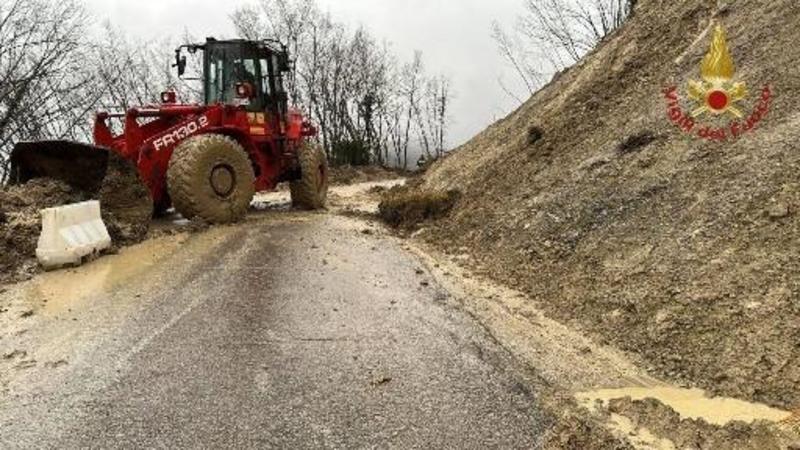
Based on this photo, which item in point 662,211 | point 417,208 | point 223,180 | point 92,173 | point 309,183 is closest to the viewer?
point 662,211

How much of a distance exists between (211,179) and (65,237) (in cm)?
313

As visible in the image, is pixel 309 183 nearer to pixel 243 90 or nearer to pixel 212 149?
pixel 243 90

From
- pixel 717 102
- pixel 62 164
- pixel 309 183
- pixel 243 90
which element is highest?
pixel 243 90

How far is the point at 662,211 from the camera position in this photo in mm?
7766

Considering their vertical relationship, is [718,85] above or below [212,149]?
above

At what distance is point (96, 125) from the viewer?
13234mm

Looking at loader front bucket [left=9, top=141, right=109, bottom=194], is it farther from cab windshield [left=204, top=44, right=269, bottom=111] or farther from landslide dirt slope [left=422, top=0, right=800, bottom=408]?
landslide dirt slope [left=422, top=0, right=800, bottom=408]

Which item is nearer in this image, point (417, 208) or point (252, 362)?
point (252, 362)

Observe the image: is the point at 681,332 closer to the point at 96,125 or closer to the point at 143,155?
the point at 143,155

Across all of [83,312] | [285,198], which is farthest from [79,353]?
[285,198]

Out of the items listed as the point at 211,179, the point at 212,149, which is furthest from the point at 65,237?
the point at 212,149

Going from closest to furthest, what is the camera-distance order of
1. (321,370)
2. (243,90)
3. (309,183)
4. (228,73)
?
(321,370)
(243,90)
(228,73)
(309,183)

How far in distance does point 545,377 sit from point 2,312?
16.6 feet

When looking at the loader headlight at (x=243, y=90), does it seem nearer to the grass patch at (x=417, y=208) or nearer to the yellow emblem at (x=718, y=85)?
the grass patch at (x=417, y=208)
